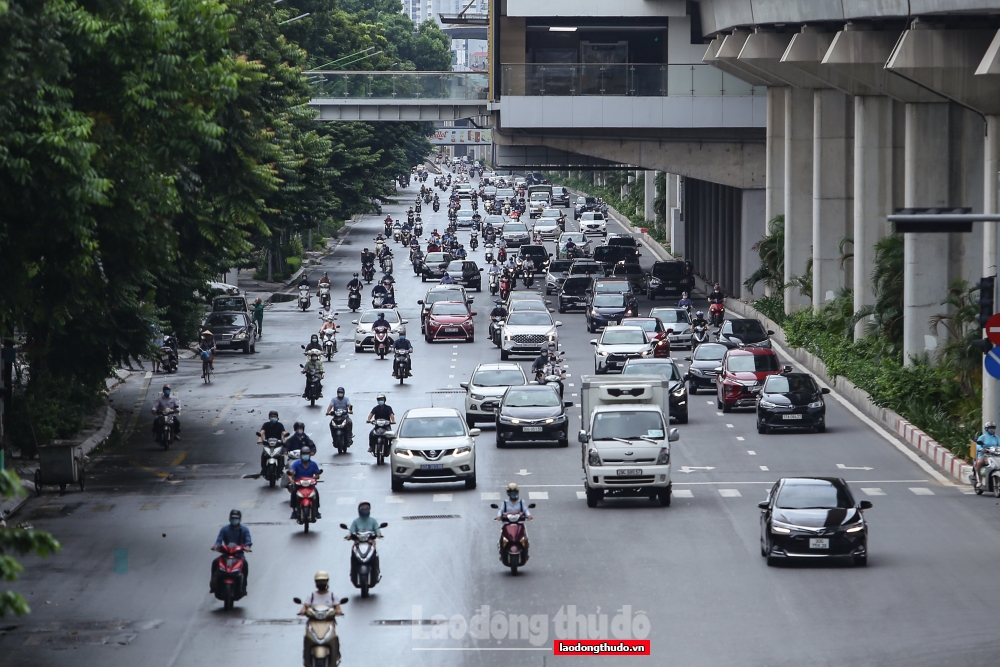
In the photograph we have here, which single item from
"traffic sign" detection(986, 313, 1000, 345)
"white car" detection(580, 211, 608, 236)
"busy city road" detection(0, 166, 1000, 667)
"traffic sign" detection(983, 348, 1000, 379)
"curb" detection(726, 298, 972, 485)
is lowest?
"busy city road" detection(0, 166, 1000, 667)

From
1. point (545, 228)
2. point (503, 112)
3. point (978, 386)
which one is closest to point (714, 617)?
point (978, 386)

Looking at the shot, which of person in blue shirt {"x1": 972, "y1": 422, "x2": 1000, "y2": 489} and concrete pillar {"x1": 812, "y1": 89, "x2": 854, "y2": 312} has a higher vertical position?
concrete pillar {"x1": 812, "y1": 89, "x2": 854, "y2": 312}

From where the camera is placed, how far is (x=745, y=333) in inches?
2052

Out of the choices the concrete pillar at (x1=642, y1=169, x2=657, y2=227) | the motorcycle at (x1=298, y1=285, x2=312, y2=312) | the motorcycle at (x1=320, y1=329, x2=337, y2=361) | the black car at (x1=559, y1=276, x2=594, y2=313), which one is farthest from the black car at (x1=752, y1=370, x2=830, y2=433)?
the concrete pillar at (x1=642, y1=169, x2=657, y2=227)

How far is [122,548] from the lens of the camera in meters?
26.5

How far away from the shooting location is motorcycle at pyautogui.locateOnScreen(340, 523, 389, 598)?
73.3 ft

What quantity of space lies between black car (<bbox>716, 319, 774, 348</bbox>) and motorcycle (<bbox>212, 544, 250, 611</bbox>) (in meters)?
30.7

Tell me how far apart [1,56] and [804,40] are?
3550 centimetres

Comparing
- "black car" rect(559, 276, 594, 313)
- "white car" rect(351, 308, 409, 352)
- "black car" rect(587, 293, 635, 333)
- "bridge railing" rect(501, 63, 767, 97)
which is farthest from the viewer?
"black car" rect(559, 276, 594, 313)

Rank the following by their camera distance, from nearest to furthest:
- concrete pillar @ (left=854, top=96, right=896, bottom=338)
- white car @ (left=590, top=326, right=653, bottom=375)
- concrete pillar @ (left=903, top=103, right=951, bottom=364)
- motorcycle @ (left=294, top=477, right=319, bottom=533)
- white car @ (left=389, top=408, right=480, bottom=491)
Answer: motorcycle @ (left=294, top=477, right=319, bottom=533), white car @ (left=389, top=408, right=480, bottom=491), concrete pillar @ (left=903, top=103, right=951, bottom=364), white car @ (left=590, top=326, right=653, bottom=375), concrete pillar @ (left=854, top=96, right=896, bottom=338)

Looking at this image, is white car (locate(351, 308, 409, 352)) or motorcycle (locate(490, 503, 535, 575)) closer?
motorcycle (locate(490, 503, 535, 575))

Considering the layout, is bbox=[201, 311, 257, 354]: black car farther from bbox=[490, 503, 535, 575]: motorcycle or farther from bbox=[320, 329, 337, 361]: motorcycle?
bbox=[490, 503, 535, 575]: motorcycle

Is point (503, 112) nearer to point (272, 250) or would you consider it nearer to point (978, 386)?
point (272, 250)

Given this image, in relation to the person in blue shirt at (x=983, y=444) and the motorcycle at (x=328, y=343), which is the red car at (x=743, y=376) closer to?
the person in blue shirt at (x=983, y=444)
